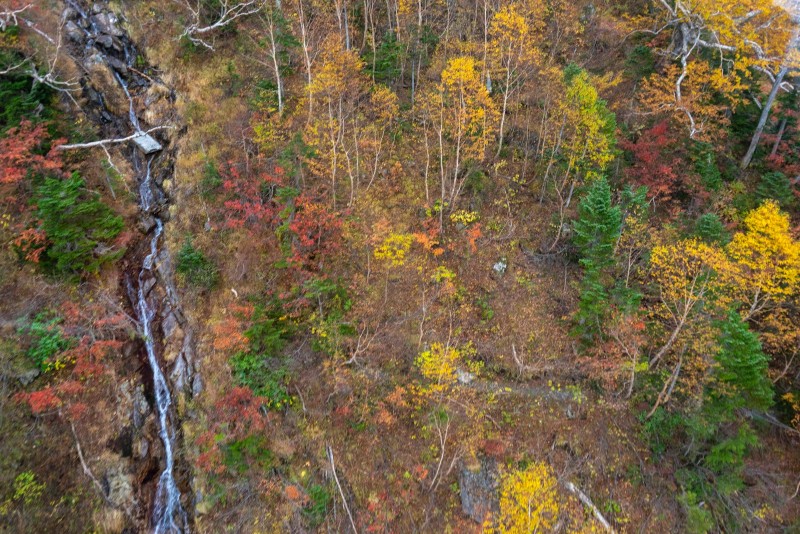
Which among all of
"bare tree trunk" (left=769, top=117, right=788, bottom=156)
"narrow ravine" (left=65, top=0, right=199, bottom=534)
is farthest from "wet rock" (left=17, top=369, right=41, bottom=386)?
"bare tree trunk" (left=769, top=117, right=788, bottom=156)

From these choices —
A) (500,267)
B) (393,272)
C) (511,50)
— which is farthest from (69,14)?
(500,267)

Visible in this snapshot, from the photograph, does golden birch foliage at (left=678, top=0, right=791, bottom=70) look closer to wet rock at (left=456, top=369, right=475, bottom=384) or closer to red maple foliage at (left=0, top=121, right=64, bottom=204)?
wet rock at (left=456, top=369, right=475, bottom=384)

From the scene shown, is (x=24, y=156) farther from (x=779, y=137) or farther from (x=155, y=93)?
(x=779, y=137)

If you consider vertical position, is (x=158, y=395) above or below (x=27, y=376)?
below

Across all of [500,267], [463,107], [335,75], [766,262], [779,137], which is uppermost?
[335,75]

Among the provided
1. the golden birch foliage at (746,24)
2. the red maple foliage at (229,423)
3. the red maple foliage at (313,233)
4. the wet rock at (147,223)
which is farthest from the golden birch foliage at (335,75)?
the golden birch foliage at (746,24)
